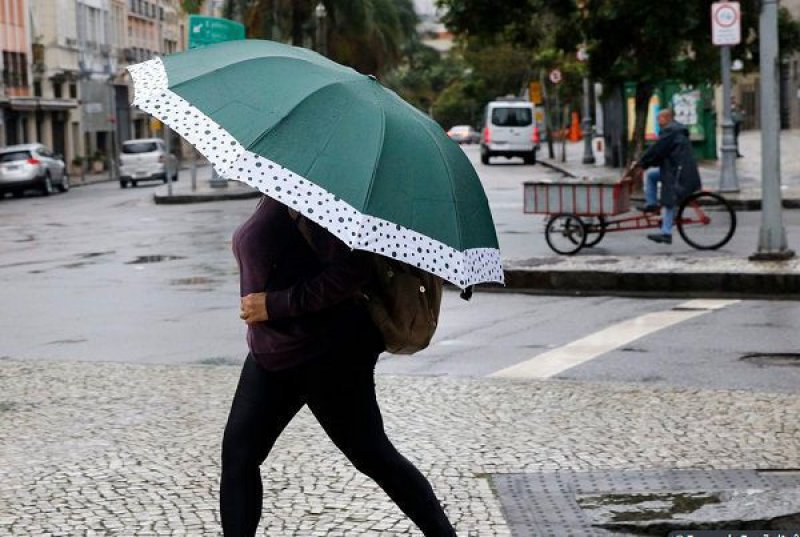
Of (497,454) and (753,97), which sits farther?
(753,97)

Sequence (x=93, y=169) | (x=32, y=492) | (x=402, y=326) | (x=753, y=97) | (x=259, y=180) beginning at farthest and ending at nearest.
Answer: (x=753, y=97) → (x=93, y=169) → (x=32, y=492) → (x=402, y=326) → (x=259, y=180)

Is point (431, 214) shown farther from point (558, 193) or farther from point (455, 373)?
point (558, 193)

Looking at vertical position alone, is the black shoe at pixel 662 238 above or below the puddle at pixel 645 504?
above

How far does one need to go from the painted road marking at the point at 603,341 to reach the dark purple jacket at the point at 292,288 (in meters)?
5.22

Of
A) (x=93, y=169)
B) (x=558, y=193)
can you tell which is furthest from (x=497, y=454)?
(x=93, y=169)

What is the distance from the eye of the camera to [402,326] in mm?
4770

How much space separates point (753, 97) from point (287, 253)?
81157 millimetres

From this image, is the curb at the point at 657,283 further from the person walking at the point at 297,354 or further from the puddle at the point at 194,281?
the person walking at the point at 297,354

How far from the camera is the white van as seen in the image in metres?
56.2

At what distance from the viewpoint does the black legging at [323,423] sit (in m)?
4.84

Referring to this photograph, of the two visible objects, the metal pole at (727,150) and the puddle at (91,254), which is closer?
the puddle at (91,254)

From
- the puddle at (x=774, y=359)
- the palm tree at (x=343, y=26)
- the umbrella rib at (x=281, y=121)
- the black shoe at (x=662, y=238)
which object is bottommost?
→ the puddle at (x=774, y=359)

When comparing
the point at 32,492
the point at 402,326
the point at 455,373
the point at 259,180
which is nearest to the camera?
the point at 259,180

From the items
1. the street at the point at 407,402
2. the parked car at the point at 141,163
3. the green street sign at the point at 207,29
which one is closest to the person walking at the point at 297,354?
the street at the point at 407,402
